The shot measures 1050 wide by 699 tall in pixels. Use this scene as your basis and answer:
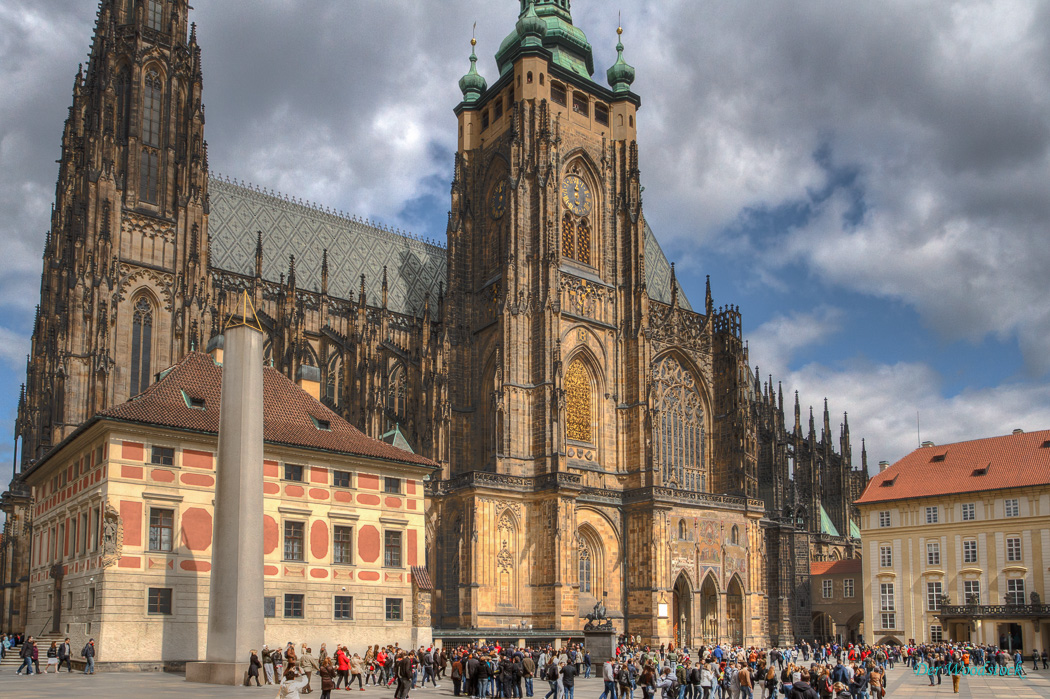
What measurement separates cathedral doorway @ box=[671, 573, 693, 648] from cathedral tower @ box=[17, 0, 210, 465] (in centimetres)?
2640

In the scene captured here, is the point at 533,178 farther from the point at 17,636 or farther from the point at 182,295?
the point at 17,636

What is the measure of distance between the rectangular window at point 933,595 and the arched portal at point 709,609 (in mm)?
11819

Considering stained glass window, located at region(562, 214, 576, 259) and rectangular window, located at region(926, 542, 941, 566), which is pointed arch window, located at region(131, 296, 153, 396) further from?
rectangular window, located at region(926, 542, 941, 566)

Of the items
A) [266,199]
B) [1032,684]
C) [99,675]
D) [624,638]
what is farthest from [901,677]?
[266,199]

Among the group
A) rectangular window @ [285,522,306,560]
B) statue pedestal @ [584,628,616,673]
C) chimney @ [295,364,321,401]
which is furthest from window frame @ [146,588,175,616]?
statue pedestal @ [584,628,616,673]

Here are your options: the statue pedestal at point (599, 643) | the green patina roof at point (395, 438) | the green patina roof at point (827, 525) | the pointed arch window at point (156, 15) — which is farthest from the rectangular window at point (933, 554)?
the pointed arch window at point (156, 15)

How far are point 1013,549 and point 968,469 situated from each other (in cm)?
517

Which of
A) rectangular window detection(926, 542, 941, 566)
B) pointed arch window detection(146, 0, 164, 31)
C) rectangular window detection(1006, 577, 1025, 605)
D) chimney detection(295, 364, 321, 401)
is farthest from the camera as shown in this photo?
rectangular window detection(926, 542, 941, 566)

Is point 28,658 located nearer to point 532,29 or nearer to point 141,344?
point 141,344

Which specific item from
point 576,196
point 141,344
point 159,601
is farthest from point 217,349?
point 576,196

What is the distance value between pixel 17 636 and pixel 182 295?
51.9 ft

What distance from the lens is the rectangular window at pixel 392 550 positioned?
35.9 metres

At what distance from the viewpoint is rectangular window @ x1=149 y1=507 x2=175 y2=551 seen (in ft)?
100

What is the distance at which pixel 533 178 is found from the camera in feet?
175
